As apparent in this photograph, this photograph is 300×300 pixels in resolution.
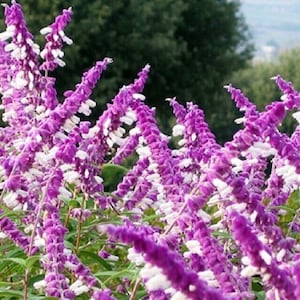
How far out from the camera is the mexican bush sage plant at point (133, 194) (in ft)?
5.63

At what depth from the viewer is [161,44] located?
26328 mm

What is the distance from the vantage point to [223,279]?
67.3 inches

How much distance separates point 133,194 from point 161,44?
2334 cm

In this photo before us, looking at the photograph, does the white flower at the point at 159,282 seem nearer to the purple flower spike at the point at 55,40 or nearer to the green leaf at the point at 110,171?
the green leaf at the point at 110,171

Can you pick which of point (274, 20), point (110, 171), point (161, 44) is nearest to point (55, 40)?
point (110, 171)

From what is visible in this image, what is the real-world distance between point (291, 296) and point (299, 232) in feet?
5.11

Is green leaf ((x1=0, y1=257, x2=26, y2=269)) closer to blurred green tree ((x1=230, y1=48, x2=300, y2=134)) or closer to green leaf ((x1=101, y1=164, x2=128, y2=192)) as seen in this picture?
green leaf ((x1=101, y1=164, x2=128, y2=192))

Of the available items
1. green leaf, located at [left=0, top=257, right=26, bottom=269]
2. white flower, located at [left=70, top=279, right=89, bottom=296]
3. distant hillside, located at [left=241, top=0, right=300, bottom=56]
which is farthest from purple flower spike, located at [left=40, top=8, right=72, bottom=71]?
distant hillside, located at [left=241, top=0, right=300, bottom=56]

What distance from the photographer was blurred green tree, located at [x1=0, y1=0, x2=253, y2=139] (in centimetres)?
2534

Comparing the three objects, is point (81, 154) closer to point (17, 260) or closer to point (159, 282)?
point (17, 260)

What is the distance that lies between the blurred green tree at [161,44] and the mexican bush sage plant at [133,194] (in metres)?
21.3

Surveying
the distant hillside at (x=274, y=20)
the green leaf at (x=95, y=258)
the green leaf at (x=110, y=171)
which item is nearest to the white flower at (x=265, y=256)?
the green leaf at (x=95, y=258)

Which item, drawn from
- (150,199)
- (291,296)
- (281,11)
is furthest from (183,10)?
(281,11)

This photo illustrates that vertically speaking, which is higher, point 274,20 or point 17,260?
point 274,20
